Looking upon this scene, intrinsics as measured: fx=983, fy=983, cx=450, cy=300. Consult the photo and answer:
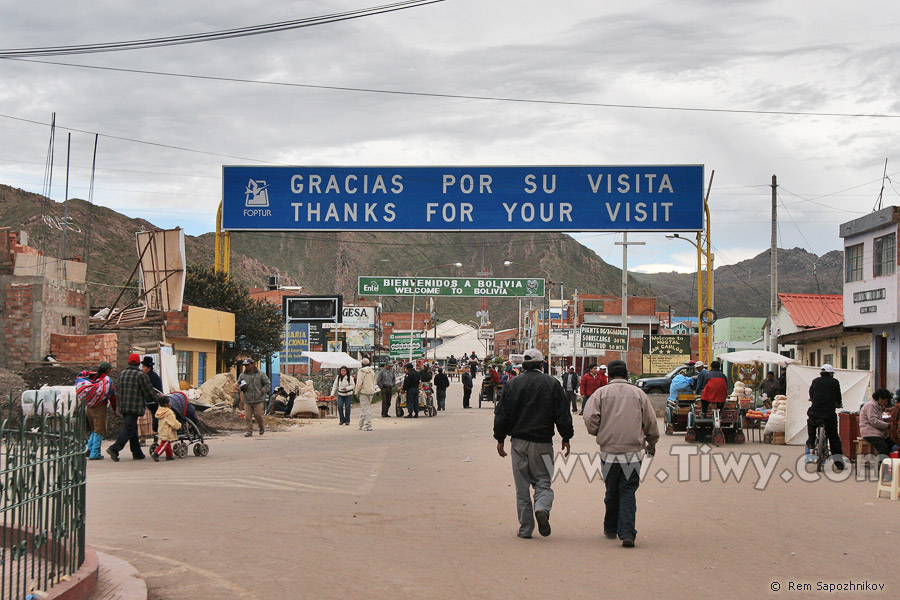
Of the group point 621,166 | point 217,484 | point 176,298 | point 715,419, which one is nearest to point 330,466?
point 217,484

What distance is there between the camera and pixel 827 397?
14.7 m

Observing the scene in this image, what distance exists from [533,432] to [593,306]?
9072 centimetres

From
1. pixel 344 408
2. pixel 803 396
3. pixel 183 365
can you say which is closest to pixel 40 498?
pixel 803 396

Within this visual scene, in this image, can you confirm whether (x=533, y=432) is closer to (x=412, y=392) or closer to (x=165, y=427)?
(x=165, y=427)

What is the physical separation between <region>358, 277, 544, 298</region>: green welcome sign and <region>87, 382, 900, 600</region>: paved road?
2849 centimetres

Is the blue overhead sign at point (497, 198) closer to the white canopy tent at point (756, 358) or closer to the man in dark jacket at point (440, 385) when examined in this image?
the white canopy tent at point (756, 358)

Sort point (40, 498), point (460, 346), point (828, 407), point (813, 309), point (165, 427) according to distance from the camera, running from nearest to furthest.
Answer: point (40, 498)
point (828, 407)
point (165, 427)
point (813, 309)
point (460, 346)

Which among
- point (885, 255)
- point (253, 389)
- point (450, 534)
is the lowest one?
point (450, 534)

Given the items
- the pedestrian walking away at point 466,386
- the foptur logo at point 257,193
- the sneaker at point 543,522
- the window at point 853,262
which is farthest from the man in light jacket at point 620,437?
the pedestrian walking away at point 466,386

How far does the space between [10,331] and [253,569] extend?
17.9 meters

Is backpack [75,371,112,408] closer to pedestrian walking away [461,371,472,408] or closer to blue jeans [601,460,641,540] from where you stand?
blue jeans [601,460,641,540]

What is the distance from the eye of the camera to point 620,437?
9.01 m

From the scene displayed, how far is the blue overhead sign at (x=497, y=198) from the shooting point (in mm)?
23219

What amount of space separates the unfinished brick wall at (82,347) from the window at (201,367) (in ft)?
28.2
